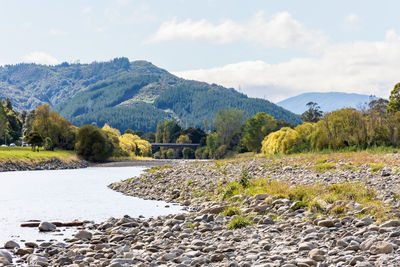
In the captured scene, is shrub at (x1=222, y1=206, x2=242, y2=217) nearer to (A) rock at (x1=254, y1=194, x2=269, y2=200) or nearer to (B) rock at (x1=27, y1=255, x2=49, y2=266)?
(A) rock at (x1=254, y1=194, x2=269, y2=200)

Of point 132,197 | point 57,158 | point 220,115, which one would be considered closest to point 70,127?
point 57,158

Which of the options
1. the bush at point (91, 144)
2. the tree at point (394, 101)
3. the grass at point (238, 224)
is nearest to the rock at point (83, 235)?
the grass at point (238, 224)

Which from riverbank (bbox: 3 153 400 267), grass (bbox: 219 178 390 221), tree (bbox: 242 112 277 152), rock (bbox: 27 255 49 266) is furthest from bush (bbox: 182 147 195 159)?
rock (bbox: 27 255 49 266)

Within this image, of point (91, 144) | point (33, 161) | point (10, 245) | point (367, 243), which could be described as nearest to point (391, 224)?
point (367, 243)

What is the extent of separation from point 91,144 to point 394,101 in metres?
63.1

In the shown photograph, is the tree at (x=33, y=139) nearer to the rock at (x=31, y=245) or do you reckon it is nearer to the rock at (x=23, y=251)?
the rock at (x=31, y=245)

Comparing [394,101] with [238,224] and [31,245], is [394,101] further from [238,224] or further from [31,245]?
[31,245]

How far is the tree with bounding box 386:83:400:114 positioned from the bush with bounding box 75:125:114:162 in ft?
197

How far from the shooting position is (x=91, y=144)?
299 ft

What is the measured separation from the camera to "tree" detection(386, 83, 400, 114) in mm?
61531

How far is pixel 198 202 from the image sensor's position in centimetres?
2106

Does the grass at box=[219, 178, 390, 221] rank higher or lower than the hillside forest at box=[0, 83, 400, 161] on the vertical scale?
lower

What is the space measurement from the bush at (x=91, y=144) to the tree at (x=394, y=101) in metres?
60.0

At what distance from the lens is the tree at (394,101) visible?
202 feet
